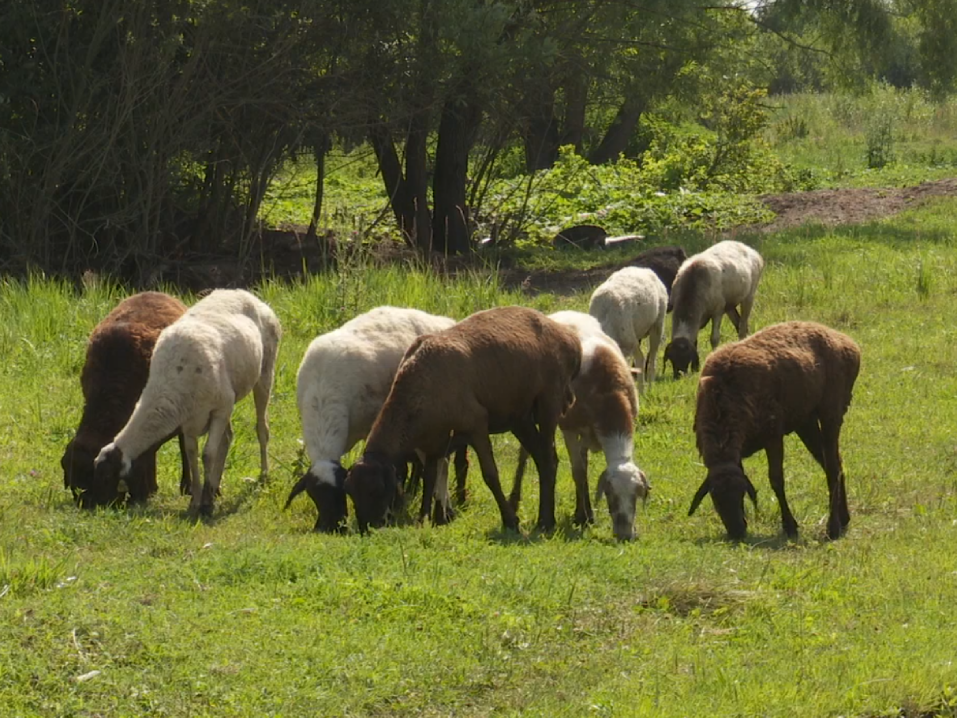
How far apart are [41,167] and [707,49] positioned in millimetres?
9586

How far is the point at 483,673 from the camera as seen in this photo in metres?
6.88

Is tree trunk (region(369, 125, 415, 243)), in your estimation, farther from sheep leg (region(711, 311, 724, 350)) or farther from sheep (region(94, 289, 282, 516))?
sheep (region(94, 289, 282, 516))

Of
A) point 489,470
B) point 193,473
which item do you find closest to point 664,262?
point 489,470

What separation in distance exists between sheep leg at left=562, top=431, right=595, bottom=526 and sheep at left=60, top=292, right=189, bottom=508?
9.06 ft

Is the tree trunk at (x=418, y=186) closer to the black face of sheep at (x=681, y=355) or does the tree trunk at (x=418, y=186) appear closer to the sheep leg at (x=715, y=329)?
the sheep leg at (x=715, y=329)

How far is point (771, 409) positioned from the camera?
31.6 feet

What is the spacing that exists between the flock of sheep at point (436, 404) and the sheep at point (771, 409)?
0.04 ft

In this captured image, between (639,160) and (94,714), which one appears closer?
(94,714)

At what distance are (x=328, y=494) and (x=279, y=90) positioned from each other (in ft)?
36.9

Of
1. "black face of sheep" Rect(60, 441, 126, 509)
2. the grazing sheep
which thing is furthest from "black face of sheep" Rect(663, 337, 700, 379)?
"black face of sheep" Rect(60, 441, 126, 509)

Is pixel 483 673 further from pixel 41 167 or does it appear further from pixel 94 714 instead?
pixel 41 167

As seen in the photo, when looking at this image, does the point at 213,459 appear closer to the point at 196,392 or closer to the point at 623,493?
the point at 196,392

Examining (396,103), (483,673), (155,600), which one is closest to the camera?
(483,673)

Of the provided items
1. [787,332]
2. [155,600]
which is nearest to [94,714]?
[155,600]
